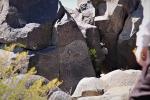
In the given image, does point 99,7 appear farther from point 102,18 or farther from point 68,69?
point 68,69

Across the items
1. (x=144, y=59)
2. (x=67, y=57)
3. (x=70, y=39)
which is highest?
(x=144, y=59)

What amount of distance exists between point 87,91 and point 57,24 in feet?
15.4

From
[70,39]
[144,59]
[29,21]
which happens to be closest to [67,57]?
[70,39]

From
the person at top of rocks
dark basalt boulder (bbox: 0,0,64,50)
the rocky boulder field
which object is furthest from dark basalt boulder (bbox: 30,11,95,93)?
the person at top of rocks

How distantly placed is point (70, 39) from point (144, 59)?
1243cm

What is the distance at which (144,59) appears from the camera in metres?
1.87

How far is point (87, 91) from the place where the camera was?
380 inches

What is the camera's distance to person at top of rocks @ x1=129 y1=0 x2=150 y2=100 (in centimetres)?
180

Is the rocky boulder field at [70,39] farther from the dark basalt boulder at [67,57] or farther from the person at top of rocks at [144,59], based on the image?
the person at top of rocks at [144,59]

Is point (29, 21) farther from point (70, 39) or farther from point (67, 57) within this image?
point (67, 57)

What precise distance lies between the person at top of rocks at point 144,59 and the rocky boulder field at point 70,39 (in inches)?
347

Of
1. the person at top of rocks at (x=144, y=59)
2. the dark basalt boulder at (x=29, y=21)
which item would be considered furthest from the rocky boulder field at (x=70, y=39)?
the person at top of rocks at (x=144, y=59)

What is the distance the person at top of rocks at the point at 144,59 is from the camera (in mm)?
1800

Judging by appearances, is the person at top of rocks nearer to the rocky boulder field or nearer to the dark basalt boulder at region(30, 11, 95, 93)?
the rocky boulder field
